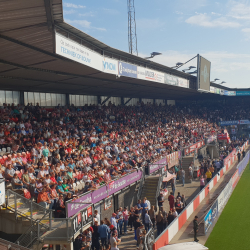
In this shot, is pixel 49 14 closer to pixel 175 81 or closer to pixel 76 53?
pixel 76 53

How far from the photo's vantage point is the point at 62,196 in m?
11.7

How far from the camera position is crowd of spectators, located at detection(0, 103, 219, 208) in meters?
12.4

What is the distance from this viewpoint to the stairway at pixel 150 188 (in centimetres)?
1958

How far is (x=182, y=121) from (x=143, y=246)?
34.8 meters

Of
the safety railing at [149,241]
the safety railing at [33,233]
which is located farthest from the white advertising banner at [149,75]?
the safety railing at [33,233]

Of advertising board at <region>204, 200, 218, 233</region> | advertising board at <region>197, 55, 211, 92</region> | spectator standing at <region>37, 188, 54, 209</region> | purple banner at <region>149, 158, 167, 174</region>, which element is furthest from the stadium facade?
advertising board at <region>197, 55, 211, 92</region>

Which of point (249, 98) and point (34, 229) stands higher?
point (249, 98)

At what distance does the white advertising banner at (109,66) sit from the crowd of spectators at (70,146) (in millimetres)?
4661

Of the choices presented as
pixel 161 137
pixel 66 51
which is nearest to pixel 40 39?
pixel 66 51

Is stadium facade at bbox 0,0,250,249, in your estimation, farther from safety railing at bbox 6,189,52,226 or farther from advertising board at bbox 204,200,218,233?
advertising board at bbox 204,200,218,233

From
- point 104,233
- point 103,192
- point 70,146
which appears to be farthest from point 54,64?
point 104,233

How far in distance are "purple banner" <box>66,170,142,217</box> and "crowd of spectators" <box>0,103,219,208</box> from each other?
346 millimetres

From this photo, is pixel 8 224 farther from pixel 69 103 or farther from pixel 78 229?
pixel 69 103

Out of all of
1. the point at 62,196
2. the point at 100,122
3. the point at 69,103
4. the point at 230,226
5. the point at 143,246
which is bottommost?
the point at 230,226
